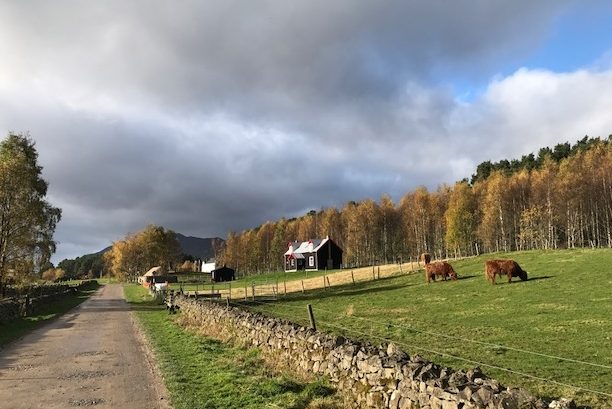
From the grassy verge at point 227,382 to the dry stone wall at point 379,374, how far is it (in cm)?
53

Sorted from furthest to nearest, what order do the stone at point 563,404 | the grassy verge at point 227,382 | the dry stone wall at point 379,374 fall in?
the grassy verge at point 227,382, the dry stone wall at point 379,374, the stone at point 563,404

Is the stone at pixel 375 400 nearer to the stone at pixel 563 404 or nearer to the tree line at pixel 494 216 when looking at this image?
the stone at pixel 563 404

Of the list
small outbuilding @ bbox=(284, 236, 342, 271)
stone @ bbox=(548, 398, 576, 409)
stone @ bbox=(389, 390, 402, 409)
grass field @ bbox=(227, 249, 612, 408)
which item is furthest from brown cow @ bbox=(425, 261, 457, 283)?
small outbuilding @ bbox=(284, 236, 342, 271)

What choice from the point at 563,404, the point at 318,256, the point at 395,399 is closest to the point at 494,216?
the point at 318,256

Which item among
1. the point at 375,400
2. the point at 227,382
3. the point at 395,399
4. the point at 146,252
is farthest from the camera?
the point at 146,252

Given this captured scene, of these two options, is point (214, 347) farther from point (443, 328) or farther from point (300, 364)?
point (443, 328)

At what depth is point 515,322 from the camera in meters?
21.6

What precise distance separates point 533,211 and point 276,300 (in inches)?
2263

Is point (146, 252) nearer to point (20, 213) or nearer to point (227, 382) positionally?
point (20, 213)

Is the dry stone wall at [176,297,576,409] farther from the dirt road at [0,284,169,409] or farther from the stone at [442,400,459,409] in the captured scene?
the dirt road at [0,284,169,409]

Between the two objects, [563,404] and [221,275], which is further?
[221,275]

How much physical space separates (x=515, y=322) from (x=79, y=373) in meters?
17.3

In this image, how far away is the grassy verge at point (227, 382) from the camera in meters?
11.1

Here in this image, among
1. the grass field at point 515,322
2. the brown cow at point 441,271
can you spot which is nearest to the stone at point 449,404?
the grass field at point 515,322
